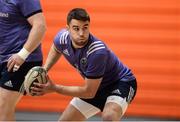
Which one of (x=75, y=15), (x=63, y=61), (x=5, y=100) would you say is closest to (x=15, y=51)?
(x=5, y=100)

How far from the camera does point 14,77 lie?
4.42m

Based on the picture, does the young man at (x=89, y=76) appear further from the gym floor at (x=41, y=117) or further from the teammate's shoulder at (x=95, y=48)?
the gym floor at (x=41, y=117)

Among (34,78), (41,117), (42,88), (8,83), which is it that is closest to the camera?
(42,88)

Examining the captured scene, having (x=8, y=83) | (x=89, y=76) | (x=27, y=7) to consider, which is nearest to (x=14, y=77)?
(x=8, y=83)

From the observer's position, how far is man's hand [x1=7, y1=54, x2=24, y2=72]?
4242 millimetres

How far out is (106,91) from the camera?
446cm

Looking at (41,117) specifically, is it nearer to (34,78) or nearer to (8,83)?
(8,83)

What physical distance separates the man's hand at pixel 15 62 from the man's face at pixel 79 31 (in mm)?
543

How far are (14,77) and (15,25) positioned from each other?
493 millimetres

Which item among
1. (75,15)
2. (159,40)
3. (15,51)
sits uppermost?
(75,15)

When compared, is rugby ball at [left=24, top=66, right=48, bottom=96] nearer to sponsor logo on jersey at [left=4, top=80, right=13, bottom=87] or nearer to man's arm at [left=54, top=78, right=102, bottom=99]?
man's arm at [left=54, top=78, right=102, bottom=99]

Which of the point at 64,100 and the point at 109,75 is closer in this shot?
the point at 109,75

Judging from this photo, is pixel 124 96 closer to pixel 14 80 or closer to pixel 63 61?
pixel 14 80

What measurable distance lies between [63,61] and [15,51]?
2568 millimetres
